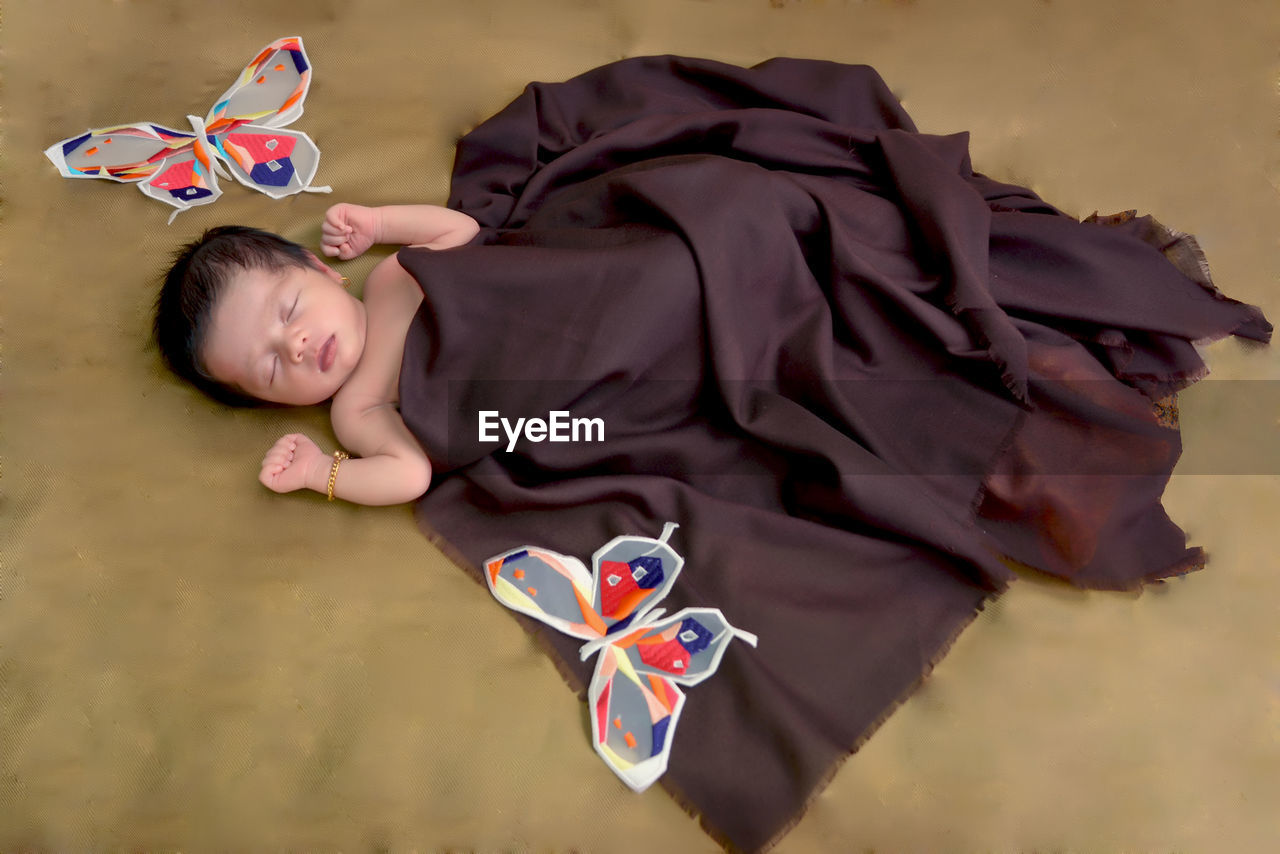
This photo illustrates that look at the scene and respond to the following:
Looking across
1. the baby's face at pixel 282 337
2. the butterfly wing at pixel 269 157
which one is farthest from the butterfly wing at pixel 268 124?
the baby's face at pixel 282 337

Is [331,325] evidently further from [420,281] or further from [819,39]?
[819,39]

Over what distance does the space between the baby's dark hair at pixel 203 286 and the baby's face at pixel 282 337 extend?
11mm

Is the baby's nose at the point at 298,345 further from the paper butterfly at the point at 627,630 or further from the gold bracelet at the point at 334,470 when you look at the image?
the paper butterfly at the point at 627,630

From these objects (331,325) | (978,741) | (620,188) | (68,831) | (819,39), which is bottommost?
(68,831)

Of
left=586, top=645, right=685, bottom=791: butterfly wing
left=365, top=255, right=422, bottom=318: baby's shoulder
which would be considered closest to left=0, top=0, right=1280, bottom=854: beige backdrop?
left=586, top=645, right=685, bottom=791: butterfly wing

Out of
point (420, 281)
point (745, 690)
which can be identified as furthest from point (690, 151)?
point (745, 690)

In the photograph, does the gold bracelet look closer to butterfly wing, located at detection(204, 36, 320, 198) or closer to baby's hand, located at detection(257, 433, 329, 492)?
baby's hand, located at detection(257, 433, 329, 492)

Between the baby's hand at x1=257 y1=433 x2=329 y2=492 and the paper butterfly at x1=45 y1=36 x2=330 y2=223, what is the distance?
1.31 feet

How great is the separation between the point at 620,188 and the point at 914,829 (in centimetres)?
83

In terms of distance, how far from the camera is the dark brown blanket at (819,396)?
3.10 feet

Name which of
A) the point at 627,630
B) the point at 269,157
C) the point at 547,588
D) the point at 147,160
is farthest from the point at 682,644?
the point at 147,160

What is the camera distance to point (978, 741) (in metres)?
0.88

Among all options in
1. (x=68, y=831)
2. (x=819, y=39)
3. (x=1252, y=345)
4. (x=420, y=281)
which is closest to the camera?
(x=68, y=831)

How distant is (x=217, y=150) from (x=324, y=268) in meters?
0.29
